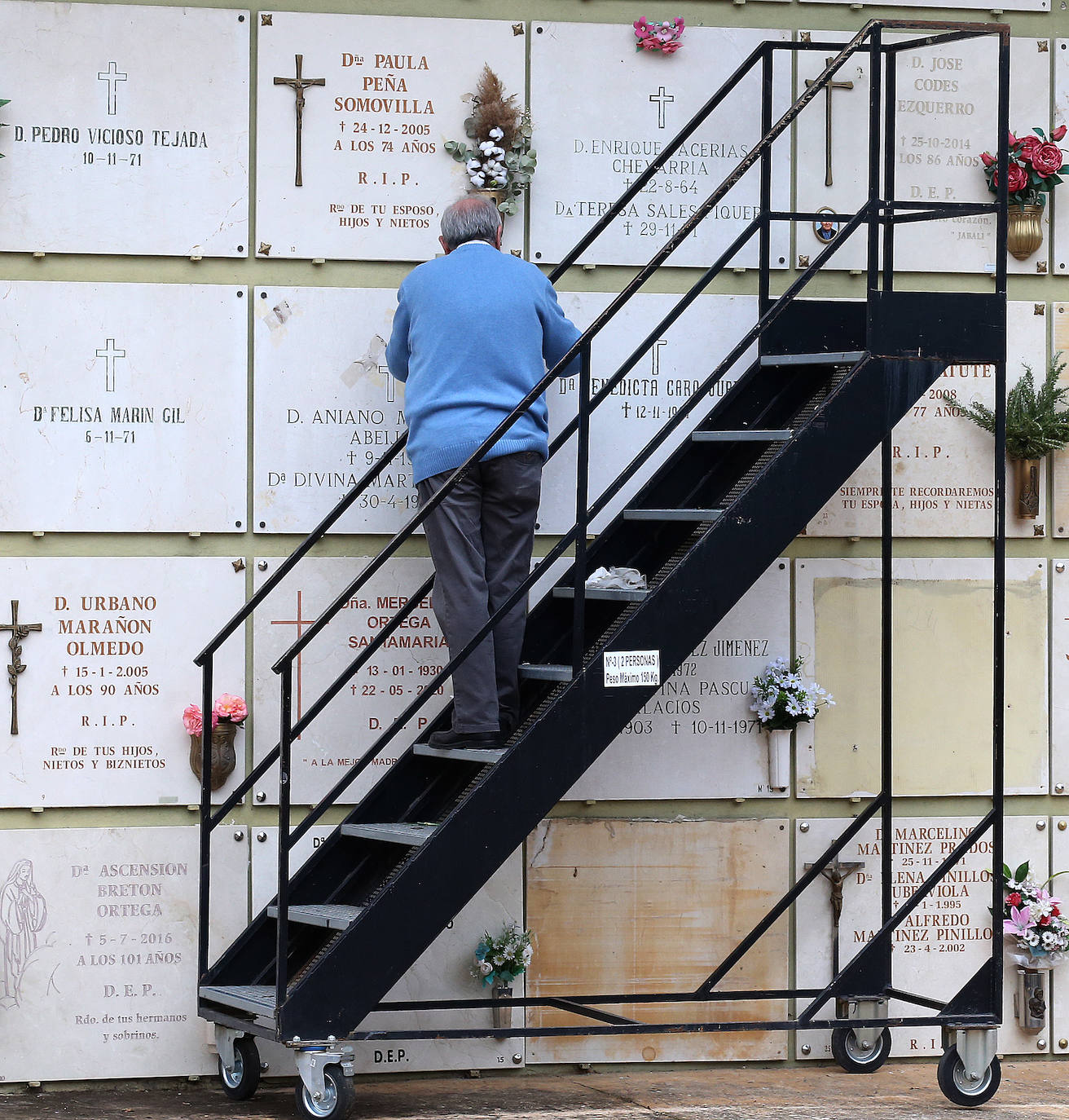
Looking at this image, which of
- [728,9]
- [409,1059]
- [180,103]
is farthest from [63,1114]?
[728,9]

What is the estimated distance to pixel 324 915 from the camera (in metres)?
4.07

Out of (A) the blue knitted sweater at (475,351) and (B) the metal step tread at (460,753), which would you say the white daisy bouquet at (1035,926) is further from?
(A) the blue knitted sweater at (475,351)

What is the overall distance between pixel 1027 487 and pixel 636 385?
125 centimetres

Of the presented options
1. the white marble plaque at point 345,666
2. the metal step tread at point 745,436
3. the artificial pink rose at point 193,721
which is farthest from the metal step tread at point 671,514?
the artificial pink rose at point 193,721

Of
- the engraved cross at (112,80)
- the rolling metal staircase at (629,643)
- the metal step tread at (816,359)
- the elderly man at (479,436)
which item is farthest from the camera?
the engraved cross at (112,80)

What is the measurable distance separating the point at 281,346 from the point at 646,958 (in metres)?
2.10

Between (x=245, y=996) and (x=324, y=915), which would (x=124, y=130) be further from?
(x=245, y=996)

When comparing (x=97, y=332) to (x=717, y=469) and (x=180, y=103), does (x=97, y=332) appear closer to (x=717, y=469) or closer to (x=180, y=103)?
(x=180, y=103)

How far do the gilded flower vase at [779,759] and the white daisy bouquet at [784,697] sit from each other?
0.02 meters

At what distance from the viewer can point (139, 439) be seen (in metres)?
4.66

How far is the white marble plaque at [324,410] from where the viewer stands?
4.70 metres

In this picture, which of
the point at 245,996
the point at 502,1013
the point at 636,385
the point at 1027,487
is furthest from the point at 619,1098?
the point at 1027,487

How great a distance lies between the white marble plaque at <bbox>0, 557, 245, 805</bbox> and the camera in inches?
181

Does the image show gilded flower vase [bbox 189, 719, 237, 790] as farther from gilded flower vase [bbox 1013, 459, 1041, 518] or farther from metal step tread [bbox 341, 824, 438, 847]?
gilded flower vase [bbox 1013, 459, 1041, 518]
